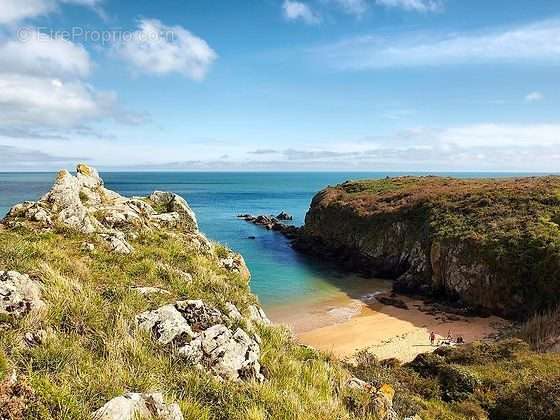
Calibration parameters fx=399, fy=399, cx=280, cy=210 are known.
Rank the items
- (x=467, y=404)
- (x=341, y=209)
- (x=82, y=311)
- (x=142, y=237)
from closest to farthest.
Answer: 1. (x=82, y=311)
2. (x=467, y=404)
3. (x=142, y=237)
4. (x=341, y=209)

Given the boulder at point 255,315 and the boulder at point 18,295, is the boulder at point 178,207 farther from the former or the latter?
the boulder at point 18,295

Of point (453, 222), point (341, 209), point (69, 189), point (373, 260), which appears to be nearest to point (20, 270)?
point (69, 189)

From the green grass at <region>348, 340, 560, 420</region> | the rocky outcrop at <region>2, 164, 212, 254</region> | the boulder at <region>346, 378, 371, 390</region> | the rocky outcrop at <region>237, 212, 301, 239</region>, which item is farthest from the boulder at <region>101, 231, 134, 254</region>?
the rocky outcrop at <region>237, 212, 301, 239</region>

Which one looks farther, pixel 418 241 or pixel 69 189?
pixel 418 241

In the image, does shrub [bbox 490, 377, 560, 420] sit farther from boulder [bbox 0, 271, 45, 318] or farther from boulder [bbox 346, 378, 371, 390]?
boulder [bbox 0, 271, 45, 318]

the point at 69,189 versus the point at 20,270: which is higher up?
the point at 69,189

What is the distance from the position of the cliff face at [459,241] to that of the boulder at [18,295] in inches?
1383

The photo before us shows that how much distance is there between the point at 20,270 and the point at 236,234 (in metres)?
65.1

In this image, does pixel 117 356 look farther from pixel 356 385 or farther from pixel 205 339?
pixel 356 385

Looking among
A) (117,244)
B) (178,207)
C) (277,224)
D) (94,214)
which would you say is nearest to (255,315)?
(117,244)

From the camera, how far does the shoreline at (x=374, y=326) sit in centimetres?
2911

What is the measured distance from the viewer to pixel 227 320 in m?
10.7

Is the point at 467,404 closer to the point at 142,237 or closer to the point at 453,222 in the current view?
the point at 142,237

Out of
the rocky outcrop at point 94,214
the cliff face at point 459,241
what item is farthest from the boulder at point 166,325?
the cliff face at point 459,241
